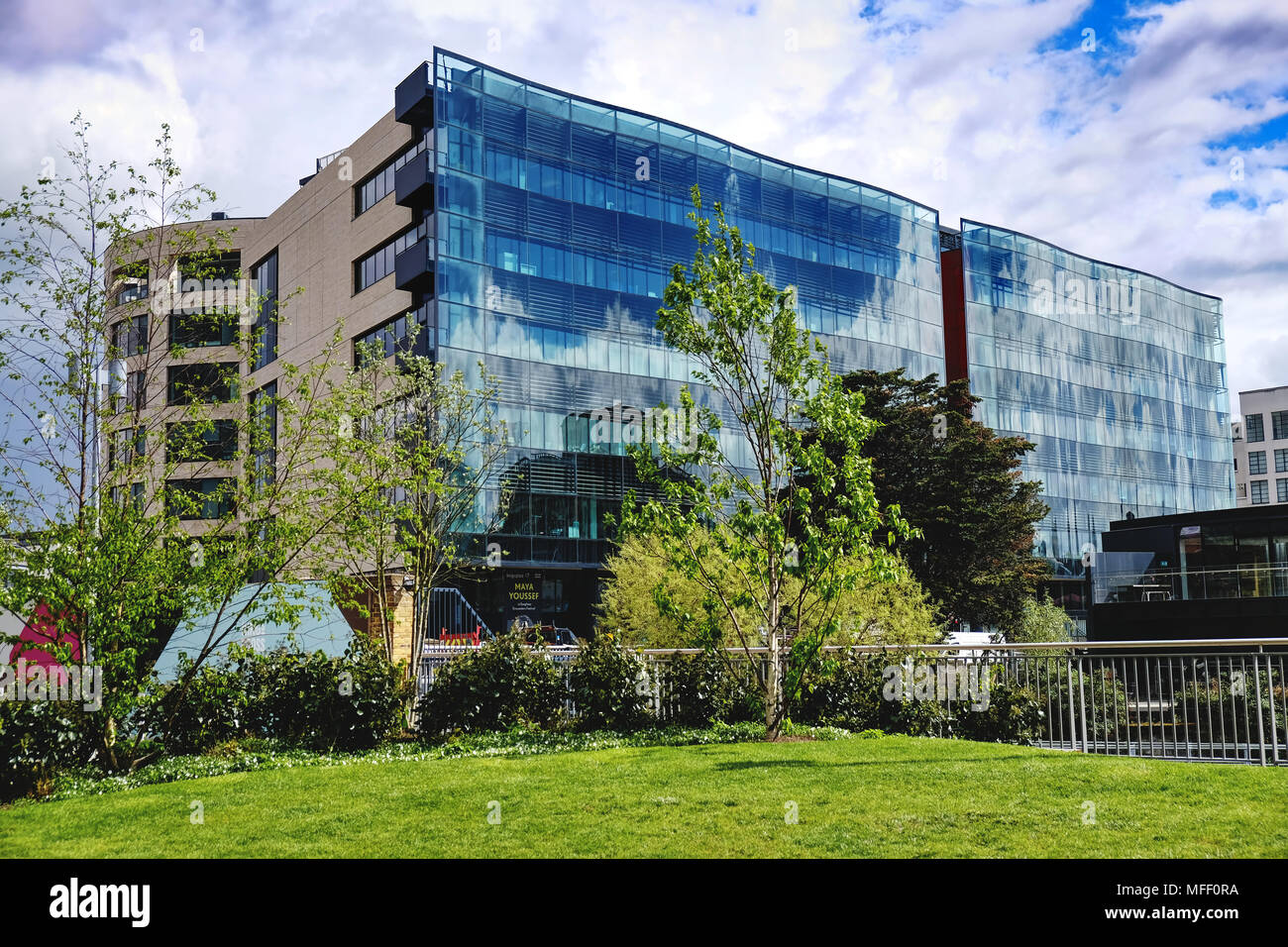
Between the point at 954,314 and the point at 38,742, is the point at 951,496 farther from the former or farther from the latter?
the point at 954,314

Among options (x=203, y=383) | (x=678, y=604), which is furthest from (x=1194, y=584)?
(x=203, y=383)

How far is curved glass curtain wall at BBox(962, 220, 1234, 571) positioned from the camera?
64625mm

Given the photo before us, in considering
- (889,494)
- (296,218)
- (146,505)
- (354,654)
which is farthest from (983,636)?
(296,218)

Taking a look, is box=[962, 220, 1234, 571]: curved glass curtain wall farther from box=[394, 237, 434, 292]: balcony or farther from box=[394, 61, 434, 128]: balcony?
box=[394, 237, 434, 292]: balcony

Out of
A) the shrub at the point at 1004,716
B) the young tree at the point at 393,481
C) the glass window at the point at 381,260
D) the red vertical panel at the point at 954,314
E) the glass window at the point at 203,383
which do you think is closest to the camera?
the glass window at the point at 203,383

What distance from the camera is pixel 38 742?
12.1m

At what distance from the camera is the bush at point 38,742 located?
11.3 metres

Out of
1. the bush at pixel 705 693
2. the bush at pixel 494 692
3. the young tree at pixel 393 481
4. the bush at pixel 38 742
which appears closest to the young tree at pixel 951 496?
the young tree at pixel 393 481

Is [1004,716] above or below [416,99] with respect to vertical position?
below

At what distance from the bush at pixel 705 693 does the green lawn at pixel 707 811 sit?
454 cm

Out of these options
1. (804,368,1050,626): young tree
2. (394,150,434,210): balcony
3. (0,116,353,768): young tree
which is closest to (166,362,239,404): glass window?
(0,116,353,768): young tree

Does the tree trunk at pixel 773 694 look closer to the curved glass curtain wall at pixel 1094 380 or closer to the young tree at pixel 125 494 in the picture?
the young tree at pixel 125 494

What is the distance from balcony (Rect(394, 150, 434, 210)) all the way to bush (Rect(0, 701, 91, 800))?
32964 millimetres

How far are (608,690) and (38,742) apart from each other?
24.5ft
